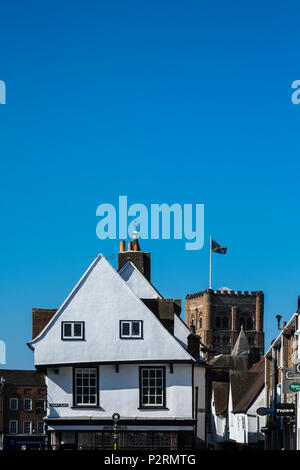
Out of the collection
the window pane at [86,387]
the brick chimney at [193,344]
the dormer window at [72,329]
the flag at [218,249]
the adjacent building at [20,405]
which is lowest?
the adjacent building at [20,405]

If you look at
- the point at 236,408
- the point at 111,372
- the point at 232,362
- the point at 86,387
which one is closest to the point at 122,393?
the point at 111,372

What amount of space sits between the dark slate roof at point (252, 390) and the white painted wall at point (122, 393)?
65.4ft

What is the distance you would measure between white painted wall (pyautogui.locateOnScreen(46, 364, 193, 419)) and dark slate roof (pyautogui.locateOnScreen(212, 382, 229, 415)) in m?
28.9

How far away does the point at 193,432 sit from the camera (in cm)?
4388

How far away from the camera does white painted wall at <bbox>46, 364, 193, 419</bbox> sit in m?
43.8

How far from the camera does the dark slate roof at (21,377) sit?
134500mm

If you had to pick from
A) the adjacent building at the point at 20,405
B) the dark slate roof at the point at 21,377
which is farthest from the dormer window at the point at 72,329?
the dark slate roof at the point at 21,377

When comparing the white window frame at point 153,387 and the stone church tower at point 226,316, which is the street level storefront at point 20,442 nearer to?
the white window frame at point 153,387

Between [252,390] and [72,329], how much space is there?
80.8 feet

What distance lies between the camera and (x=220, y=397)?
241ft

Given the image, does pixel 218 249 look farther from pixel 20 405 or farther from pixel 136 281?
pixel 136 281

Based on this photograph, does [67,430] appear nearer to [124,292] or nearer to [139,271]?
[124,292]
